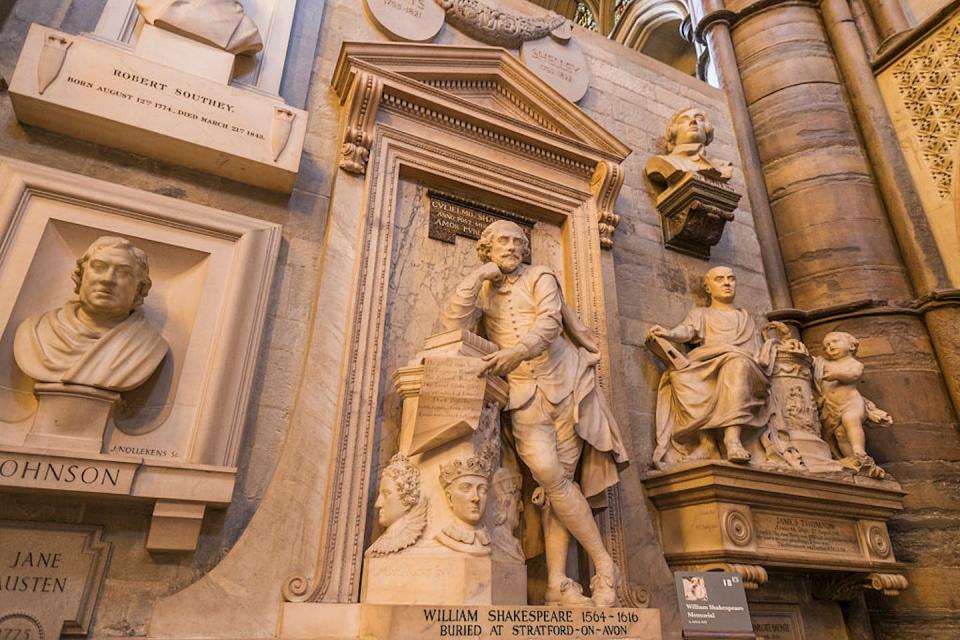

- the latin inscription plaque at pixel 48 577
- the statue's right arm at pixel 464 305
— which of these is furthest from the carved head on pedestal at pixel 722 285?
the latin inscription plaque at pixel 48 577

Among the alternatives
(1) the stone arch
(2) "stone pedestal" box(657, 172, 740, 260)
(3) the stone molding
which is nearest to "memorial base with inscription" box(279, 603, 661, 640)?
(3) the stone molding

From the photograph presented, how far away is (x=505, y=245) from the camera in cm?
387

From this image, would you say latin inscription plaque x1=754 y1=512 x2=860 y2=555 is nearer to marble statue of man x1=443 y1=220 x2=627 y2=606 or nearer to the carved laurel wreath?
marble statue of man x1=443 y1=220 x2=627 y2=606

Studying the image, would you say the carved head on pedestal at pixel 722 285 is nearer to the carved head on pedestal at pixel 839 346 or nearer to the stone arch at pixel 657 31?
the carved head on pedestal at pixel 839 346

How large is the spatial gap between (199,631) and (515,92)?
4.44 m

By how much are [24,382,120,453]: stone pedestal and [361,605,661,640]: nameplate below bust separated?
1522mm

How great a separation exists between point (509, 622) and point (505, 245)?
2131mm

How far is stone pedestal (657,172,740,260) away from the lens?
17.9ft

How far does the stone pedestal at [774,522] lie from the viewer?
12.9 feet

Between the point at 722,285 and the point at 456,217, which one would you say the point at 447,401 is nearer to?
the point at 456,217

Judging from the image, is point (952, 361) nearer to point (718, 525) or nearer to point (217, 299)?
point (718, 525)

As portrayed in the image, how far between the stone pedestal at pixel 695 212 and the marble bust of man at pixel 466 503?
331cm

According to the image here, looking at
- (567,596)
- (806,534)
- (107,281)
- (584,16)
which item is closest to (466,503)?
(567,596)

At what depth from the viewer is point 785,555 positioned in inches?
158
